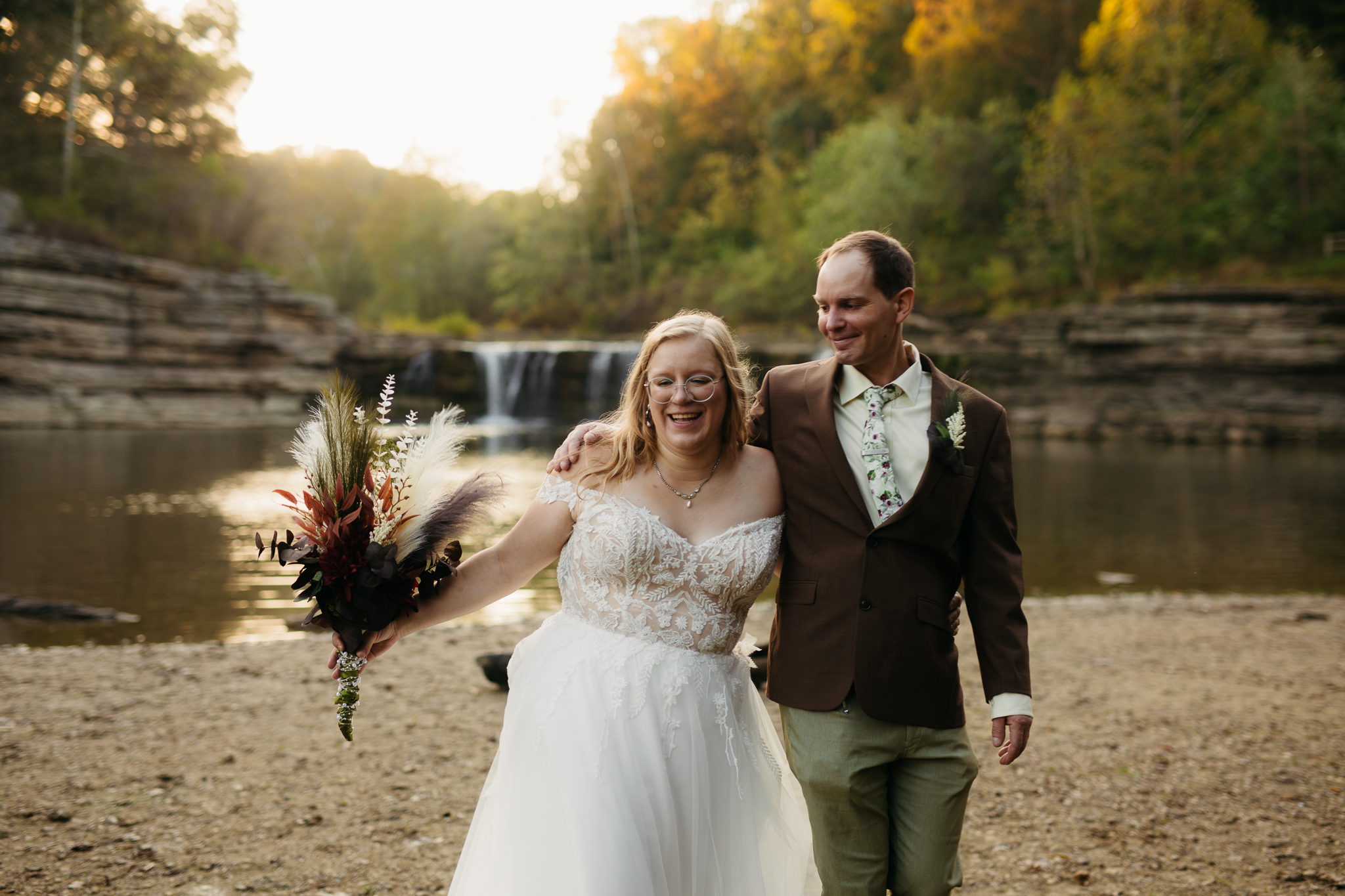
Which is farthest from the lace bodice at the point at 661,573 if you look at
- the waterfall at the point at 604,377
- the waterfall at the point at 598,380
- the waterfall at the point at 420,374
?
the waterfall at the point at 420,374

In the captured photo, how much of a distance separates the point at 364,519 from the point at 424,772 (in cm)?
279

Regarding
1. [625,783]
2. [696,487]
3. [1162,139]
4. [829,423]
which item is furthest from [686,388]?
[1162,139]

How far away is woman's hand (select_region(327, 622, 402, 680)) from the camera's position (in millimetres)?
2529

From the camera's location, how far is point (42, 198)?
→ 31203 millimetres

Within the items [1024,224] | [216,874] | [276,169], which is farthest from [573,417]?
[216,874]

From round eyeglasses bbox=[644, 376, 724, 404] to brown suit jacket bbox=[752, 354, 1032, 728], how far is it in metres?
0.33

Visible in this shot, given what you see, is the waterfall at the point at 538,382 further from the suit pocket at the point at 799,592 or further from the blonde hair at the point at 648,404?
the suit pocket at the point at 799,592

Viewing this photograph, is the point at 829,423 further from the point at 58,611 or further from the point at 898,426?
the point at 58,611

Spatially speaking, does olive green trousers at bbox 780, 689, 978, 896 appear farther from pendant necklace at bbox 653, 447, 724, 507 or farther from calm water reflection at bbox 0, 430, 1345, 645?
calm water reflection at bbox 0, 430, 1345, 645

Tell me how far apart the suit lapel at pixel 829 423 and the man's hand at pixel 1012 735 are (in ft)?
2.23

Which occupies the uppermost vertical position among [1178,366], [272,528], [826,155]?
[826,155]

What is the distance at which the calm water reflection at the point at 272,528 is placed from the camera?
28.6 feet

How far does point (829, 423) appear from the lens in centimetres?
258

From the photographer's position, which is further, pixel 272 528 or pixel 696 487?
pixel 272 528
